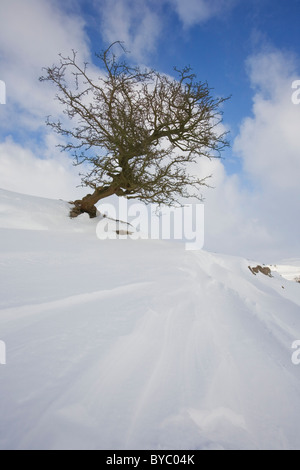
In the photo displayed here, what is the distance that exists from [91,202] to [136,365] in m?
8.06

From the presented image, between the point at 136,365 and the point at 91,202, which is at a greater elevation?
the point at 91,202

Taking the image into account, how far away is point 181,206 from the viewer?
8.87 m

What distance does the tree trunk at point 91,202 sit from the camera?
880cm

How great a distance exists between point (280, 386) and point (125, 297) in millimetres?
1513

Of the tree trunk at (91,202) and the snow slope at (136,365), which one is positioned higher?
the tree trunk at (91,202)

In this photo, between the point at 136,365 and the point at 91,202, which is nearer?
the point at 136,365

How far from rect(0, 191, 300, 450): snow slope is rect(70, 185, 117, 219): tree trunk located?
230 inches

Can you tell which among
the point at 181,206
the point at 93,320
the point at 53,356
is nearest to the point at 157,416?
the point at 53,356

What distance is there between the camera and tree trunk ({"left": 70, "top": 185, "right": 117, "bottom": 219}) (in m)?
8.80

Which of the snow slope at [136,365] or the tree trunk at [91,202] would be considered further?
the tree trunk at [91,202]

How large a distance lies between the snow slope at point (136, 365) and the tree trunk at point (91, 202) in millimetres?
5848

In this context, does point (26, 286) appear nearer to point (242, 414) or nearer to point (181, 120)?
point (242, 414)

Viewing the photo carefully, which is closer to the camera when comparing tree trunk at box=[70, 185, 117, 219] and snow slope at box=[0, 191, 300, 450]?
snow slope at box=[0, 191, 300, 450]

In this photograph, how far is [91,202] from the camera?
8.97 m
